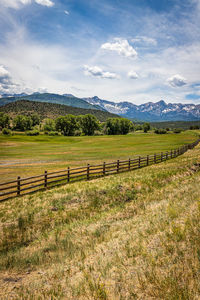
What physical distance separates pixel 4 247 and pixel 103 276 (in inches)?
218

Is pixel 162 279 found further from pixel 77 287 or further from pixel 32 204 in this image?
pixel 32 204

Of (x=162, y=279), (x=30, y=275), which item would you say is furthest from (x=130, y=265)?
(x=30, y=275)

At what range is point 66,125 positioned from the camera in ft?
362

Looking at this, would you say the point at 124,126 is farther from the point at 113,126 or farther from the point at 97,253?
the point at 97,253

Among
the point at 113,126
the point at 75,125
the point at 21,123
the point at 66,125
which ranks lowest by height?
the point at 66,125

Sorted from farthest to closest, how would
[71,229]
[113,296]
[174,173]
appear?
[174,173]
[71,229]
[113,296]

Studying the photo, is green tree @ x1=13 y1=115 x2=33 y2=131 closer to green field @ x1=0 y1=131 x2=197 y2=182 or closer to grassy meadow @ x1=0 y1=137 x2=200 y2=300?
green field @ x1=0 y1=131 x2=197 y2=182

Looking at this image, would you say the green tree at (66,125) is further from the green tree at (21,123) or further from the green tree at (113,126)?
the green tree at (21,123)

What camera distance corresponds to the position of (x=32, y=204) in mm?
11133

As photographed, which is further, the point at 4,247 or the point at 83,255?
the point at 4,247

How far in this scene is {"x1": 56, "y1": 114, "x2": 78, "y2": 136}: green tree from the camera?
109794mm

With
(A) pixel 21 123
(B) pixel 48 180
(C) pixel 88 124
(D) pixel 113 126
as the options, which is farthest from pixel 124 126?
(B) pixel 48 180

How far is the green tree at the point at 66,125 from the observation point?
360 ft

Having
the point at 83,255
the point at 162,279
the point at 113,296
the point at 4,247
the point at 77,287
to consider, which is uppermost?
the point at 162,279
